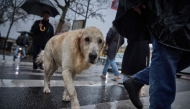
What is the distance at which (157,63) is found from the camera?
1.76 meters

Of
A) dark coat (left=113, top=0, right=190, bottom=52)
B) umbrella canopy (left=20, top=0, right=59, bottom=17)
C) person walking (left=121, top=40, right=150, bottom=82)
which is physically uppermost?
umbrella canopy (left=20, top=0, right=59, bottom=17)

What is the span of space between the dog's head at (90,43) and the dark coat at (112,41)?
12.9ft

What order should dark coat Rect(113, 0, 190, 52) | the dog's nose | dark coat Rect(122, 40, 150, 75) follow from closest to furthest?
dark coat Rect(113, 0, 190, 52) → the dog's nose → dark coat Rect(122, 40, 150, 75)

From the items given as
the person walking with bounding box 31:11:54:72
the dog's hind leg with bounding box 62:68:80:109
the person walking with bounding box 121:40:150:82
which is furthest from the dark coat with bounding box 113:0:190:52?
the person walking with bounding box 31:11:54:72

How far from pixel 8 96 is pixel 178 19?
277 cm

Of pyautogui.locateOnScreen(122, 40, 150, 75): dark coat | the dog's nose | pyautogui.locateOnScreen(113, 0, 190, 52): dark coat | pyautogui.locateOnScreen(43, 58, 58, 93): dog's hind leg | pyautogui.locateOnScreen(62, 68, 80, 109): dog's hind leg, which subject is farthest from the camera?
pyautogui.locateOnScreen(122, 40, 150, 75): dark coat

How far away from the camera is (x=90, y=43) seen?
263cm

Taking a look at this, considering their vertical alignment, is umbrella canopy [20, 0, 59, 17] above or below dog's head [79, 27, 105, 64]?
above

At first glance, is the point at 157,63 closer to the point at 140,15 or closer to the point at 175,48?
the point at 175,48

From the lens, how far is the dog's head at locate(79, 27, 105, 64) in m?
2.51

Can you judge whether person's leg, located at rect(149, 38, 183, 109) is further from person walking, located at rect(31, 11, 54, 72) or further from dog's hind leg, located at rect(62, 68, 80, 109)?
person walking, located at rect(31, 11, 54, 72)

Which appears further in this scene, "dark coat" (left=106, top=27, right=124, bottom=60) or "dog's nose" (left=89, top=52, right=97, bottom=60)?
"dark coat" (left=106, top=27, right=124, bottom=60)

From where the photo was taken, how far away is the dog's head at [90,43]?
2.51 meters

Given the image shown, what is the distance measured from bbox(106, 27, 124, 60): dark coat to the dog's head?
393cm
